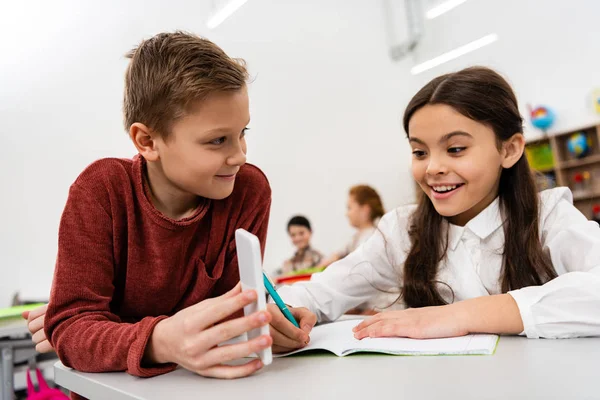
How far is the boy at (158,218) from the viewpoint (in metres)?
0.78

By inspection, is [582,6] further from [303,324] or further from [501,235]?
[303,324]

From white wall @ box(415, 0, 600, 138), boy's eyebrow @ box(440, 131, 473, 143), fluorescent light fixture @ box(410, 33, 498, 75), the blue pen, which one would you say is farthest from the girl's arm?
fluorescent light fixture @ box(410, 33, 498, 75)

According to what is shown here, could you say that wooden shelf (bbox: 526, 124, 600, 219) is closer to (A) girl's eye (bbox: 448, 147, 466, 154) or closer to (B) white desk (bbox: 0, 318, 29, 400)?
(A) girl's eye (bbox: 448, 147, 466, 154)

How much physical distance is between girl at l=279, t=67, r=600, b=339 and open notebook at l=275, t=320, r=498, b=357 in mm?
182

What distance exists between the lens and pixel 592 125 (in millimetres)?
5566

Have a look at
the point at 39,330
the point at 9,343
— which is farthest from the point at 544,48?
the point at 39,330

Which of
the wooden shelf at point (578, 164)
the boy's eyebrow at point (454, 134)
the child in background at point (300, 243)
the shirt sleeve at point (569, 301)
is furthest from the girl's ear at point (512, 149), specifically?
the wooden shelf at point (578, 164)

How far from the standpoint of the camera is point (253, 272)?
62cm

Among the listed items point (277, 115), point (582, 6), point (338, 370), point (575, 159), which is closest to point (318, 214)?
point (277, 115)

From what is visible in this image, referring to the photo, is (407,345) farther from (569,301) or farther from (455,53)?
(455,53)

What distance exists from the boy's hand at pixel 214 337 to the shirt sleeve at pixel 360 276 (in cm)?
43

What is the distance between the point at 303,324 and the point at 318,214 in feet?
17.6

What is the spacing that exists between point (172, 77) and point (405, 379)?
0.63m

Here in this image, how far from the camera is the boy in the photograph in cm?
78
